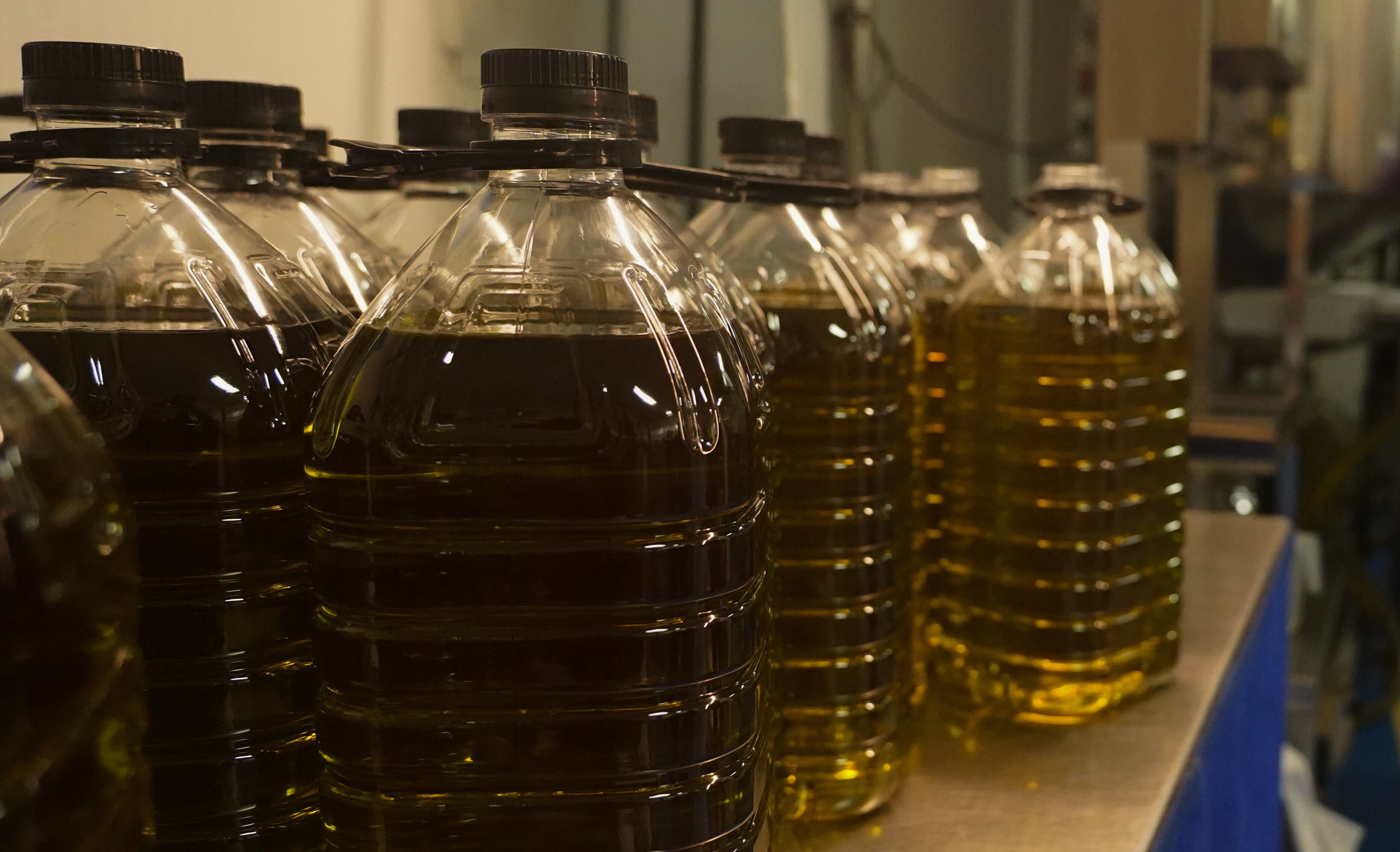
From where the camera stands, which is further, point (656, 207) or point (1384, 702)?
point (1384, 702)

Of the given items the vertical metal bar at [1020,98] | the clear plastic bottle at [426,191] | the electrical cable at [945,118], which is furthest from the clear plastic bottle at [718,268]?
the vertical metal bar at [1020,98]

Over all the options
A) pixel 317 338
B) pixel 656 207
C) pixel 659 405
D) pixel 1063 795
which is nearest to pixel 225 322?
pixel 317 338

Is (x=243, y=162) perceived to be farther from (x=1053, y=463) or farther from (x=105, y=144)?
(x=1053, y=463)

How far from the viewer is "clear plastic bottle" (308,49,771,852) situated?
2.00ft

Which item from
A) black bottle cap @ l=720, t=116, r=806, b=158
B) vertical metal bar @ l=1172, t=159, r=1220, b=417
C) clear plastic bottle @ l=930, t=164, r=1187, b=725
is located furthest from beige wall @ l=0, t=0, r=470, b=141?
vertical metal bar @ l=1172, t=159, r=1220, b=417

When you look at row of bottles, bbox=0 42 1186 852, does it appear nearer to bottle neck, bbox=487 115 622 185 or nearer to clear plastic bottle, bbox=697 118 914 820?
bottle neck, bbox=487 115 622 185

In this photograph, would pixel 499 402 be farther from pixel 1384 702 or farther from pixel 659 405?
pixel 1384 702

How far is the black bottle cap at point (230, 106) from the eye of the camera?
30.7 inches

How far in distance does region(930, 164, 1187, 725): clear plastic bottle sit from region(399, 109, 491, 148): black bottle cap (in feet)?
1.63

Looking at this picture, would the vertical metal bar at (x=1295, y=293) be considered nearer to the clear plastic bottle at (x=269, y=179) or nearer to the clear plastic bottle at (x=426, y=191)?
the clear plastic bottle at (x=426, y=191)

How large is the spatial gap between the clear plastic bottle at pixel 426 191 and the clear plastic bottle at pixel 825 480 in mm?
202

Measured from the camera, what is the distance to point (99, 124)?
1.96ft

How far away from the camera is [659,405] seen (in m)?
0.62

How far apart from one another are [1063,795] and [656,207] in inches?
22.5
